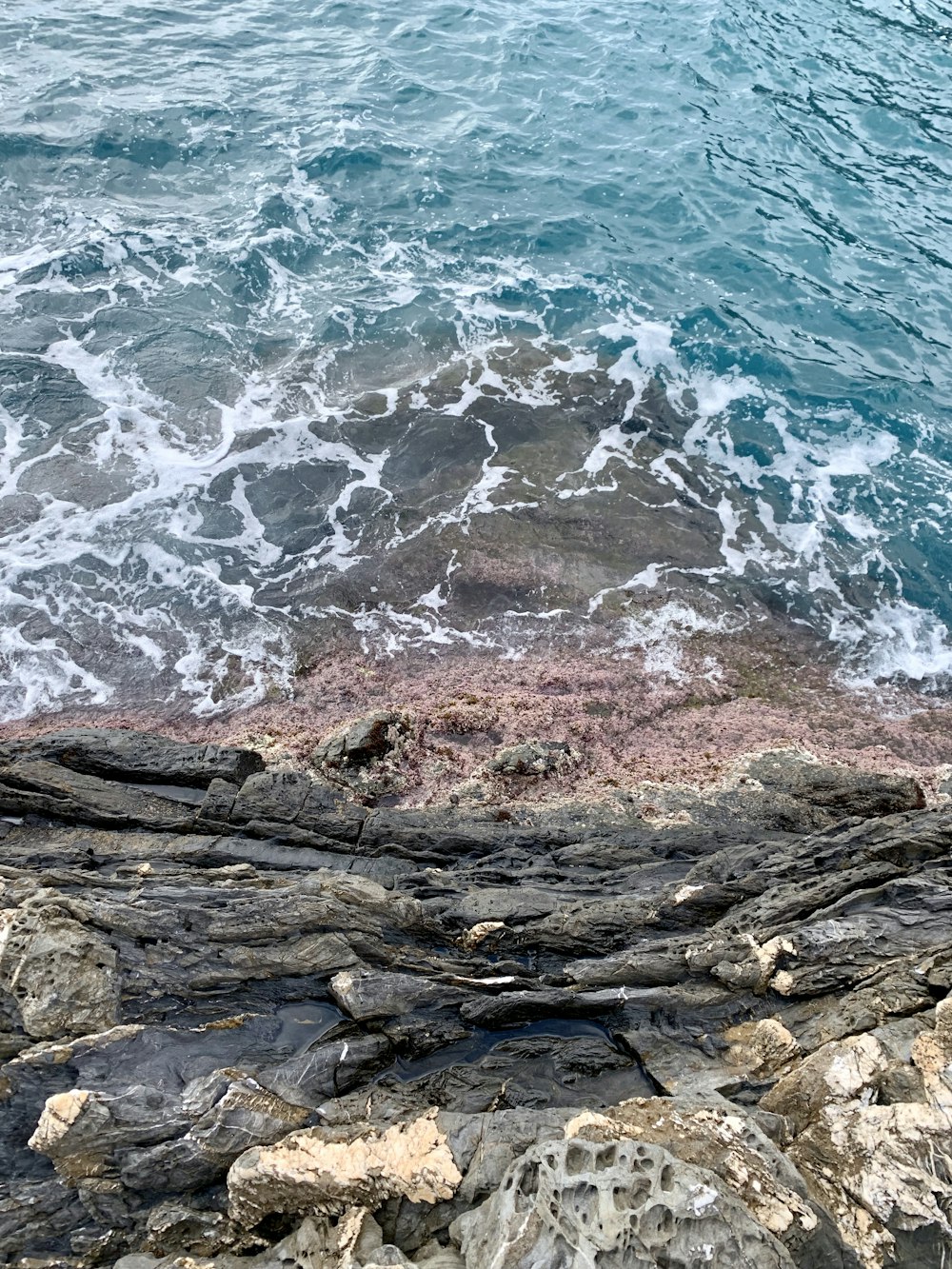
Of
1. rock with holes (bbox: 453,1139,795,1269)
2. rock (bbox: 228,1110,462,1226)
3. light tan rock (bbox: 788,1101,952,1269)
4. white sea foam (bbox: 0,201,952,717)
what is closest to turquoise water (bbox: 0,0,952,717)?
white sea foam (bbox: 0,201,952,717)

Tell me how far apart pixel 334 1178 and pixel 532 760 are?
1049 centimetres

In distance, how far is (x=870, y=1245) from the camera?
8.41 meters

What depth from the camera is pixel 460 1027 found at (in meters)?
11.6

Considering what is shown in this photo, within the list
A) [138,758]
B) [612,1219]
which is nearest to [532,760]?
[138,758]

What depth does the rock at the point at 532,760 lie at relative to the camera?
1844 centimetres

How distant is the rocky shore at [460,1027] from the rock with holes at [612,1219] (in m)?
0.03

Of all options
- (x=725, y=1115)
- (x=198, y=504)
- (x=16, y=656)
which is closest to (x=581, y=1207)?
(x=725, y=1115)

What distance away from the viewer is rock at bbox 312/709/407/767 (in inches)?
720

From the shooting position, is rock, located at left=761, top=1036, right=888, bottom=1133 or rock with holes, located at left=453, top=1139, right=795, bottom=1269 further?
rock, located at left=761, top=1036, right=888, bottom=1133

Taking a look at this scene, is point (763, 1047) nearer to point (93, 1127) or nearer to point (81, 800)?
point (93, 1127)

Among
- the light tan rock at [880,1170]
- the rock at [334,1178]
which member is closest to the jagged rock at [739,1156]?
the light tan rock at [880,1170]

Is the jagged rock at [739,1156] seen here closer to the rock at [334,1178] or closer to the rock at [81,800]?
the rock at [334,1178]

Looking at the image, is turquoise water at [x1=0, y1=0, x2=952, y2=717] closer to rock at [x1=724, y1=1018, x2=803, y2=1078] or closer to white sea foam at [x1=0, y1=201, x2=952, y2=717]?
white sea foam at [x1=0, y1=201, x2=952, y2=717]

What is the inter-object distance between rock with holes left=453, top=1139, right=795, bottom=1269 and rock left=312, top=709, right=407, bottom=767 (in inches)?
420
